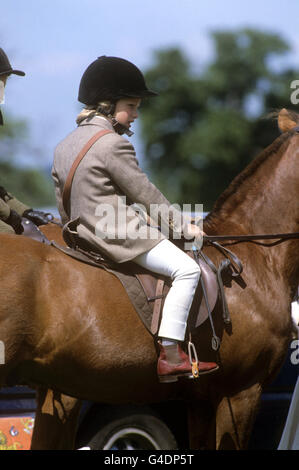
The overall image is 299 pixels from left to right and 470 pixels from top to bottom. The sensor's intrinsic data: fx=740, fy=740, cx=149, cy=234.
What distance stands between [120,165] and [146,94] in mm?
616

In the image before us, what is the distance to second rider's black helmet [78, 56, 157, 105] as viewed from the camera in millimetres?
4980

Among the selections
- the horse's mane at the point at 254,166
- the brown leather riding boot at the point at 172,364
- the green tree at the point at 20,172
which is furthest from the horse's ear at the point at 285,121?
the green tree at the point at 20,172

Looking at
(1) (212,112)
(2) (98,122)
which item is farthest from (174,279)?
(1) (212,112)

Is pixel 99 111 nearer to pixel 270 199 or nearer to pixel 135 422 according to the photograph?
pixel 270 199

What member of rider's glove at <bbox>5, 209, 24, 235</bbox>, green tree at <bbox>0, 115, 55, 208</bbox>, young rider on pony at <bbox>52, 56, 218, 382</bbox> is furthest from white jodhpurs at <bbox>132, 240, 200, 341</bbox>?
green tree at <bbox>0, 115, 55, 208</bbox>

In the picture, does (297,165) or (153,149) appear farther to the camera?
(153,149)

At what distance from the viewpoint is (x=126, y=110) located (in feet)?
16.7

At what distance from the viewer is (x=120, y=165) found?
4766mm

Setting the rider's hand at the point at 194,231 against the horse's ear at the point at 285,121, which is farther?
the horse's ear at the point at 285,121

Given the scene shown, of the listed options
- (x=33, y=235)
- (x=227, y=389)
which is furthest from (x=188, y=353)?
(x=33, y=235)

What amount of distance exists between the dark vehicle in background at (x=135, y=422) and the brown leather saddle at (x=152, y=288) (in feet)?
5.21

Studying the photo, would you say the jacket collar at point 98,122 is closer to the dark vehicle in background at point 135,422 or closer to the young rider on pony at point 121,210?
the young rider on pony at point 121,210

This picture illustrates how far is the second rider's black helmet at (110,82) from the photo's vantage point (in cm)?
498
